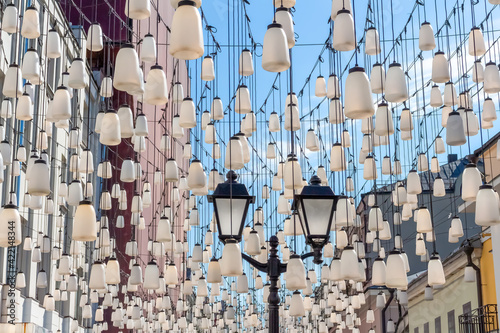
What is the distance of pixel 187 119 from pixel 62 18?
1905 centimetres

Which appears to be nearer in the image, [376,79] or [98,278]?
[376,79]

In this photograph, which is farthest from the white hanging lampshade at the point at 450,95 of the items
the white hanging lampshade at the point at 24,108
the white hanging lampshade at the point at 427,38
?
the white hanging lampshade at the point at 24,108

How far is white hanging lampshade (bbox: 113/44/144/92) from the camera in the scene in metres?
7.81

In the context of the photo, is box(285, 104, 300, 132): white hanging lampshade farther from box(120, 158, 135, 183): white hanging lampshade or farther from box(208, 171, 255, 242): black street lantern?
box(120, 158, 135, 183): white hanging lampshade

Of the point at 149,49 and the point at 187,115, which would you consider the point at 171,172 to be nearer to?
the point at 187,115

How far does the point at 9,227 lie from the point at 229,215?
117 inches

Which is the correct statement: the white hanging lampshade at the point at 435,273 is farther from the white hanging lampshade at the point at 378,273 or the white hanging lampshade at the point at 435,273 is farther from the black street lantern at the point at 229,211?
the black street lantern at the point at 229,211

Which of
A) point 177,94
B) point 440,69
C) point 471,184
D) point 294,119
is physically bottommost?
point 471,184

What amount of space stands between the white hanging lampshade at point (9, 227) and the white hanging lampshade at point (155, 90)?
4.03 meters

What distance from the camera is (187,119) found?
11211 mm

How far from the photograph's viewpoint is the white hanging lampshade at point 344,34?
8.00 meters

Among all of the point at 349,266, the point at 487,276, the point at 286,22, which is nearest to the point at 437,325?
the point at 487,276

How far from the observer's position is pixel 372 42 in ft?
41.9

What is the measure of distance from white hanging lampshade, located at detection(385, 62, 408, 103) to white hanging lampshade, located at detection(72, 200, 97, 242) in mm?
3503
